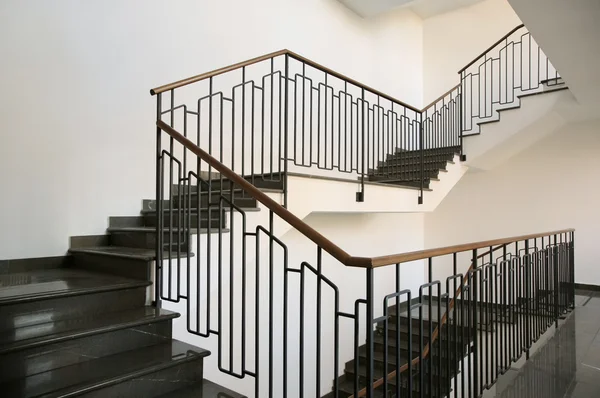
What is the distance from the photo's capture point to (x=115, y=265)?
8.53 feet

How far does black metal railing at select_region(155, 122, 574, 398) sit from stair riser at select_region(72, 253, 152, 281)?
12 cm

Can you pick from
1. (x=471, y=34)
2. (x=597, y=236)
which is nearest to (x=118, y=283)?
(x=597, y=236)

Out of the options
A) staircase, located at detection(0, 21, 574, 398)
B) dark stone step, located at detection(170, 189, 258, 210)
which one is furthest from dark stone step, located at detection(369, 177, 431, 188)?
dark stone step, located at detection(170, 189, 258, 210)

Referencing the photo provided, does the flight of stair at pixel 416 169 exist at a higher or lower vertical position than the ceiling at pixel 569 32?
lower

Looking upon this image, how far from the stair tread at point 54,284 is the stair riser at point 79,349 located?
291 mm

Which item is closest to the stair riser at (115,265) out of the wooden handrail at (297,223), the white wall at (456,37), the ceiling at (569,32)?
the wooden handrail at (297,223)

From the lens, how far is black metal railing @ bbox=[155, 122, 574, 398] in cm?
176

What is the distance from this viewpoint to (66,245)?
319cm

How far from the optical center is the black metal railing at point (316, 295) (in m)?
1.76

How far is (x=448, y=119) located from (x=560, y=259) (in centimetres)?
280

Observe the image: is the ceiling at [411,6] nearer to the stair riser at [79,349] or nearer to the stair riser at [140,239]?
the stair riser at [140,239]

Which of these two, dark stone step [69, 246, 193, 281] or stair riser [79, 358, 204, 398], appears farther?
dark stone step [69, 246, 193, 281]

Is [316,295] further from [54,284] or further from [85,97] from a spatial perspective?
[85,97]

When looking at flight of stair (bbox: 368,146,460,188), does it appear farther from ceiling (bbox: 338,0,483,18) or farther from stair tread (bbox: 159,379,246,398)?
stair tread (bbox: 159,379,246,398)
